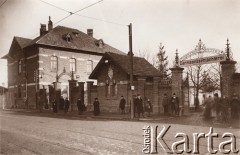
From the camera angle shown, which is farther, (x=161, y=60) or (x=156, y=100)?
(x=161, y=60)

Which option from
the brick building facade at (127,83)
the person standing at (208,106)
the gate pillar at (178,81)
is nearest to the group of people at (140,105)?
the brick building facade at (127,83)

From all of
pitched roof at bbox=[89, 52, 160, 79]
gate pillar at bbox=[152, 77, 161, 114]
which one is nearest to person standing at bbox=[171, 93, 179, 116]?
gate pillar at bbox=[152, 77, 161, 114]

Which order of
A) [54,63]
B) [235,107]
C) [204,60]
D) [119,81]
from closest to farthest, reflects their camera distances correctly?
[235,107] < [204,60] < [119,81] < [54,63]

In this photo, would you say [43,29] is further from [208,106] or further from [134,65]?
[208,106]

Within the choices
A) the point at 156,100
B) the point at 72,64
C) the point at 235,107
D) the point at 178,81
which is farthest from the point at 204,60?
the point at 72,64

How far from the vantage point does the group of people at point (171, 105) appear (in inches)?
864

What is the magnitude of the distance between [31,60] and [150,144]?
110 ft

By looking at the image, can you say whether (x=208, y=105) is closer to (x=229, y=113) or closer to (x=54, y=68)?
(x=229, y=113)

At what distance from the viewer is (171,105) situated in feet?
72.8

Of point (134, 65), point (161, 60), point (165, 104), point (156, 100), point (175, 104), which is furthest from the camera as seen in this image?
point (161, 60)

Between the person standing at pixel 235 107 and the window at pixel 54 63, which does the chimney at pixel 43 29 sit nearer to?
the window at pixel 54 63

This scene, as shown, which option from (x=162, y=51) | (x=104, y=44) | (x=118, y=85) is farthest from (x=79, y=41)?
(x=162, y=51)

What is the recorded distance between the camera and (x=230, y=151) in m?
8.22

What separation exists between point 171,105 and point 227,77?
15.6ft
